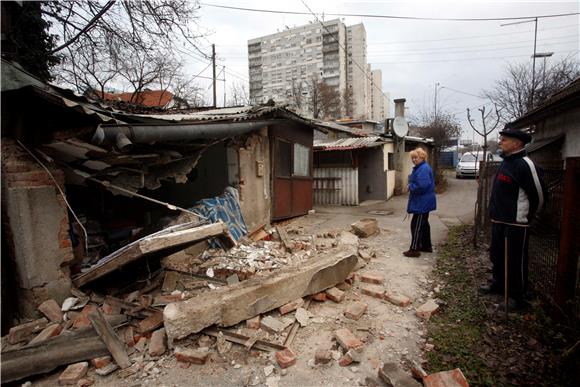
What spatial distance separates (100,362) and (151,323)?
523 millimetres

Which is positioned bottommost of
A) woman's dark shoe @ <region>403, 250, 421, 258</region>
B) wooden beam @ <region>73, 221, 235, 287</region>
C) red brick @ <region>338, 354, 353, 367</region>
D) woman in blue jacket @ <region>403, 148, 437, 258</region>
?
red brick @ <region>338, 354, 353, 367</region>

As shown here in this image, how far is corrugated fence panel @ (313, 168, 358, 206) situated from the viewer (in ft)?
40.3

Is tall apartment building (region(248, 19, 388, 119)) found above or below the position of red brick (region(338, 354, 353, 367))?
above

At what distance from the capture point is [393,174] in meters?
14.4

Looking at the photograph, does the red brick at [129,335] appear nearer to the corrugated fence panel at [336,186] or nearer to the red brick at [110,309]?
the red brick at [110,309]

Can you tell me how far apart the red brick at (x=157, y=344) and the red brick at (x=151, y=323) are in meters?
0.10

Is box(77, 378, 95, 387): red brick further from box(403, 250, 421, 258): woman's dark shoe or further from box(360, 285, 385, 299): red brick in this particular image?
box(403, 250, 421, 258): woman's dark shoe

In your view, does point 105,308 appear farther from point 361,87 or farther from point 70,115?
point 361,87

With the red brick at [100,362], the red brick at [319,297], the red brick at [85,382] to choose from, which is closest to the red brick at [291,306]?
the red brick at [319,297]

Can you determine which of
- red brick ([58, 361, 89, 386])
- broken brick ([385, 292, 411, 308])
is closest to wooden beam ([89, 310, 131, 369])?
red brick ([58, 361, 89, 386])

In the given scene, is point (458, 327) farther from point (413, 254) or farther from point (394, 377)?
point (413, 254)

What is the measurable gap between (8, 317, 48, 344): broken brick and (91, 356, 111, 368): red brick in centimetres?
87

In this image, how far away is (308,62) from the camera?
148 ft

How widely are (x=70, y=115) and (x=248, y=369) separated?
116 inches
